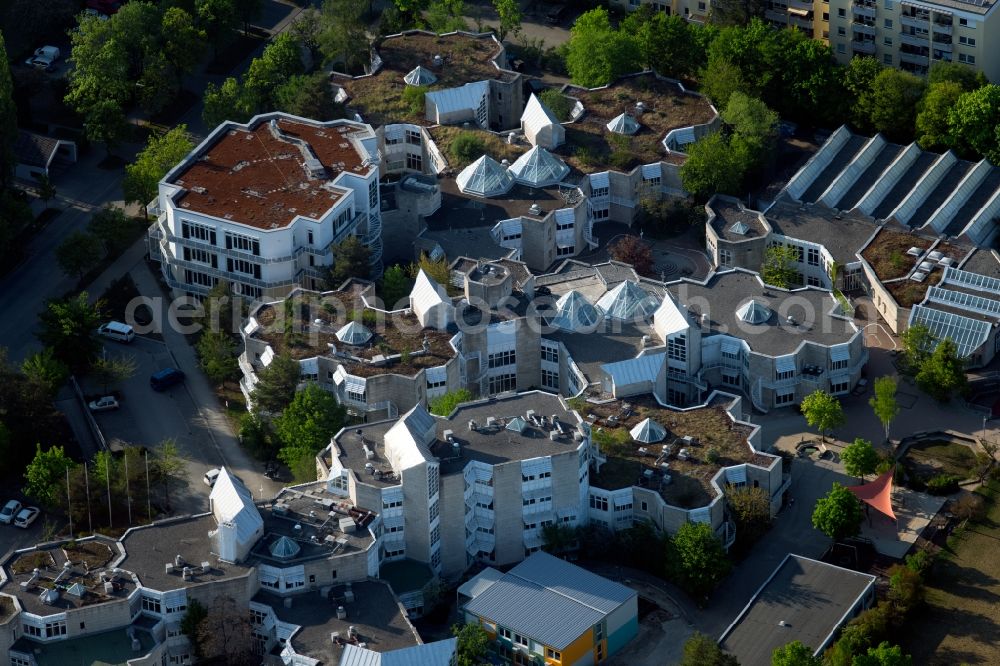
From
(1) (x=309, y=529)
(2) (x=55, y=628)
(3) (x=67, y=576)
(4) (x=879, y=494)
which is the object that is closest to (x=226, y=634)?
(1) (x=309, y=529)

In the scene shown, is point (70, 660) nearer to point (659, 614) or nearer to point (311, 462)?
point (311, 462)

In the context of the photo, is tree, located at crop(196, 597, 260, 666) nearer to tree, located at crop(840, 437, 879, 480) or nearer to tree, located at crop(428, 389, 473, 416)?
tree, located at crop(428, 389, 473, 416)

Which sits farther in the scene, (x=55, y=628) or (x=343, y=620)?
(x=343, y=620)

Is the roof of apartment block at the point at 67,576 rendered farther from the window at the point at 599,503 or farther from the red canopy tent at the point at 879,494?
the red canopy tent at the point at 879,494

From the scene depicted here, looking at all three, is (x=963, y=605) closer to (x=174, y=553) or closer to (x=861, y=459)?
(x=861, y=459)

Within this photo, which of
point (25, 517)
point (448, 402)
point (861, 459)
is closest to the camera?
point (25, 517)

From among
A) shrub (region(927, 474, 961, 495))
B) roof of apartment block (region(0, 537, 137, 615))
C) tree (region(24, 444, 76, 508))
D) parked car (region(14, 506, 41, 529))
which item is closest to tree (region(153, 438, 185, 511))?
tree (region(24, 444, 76, 508))
